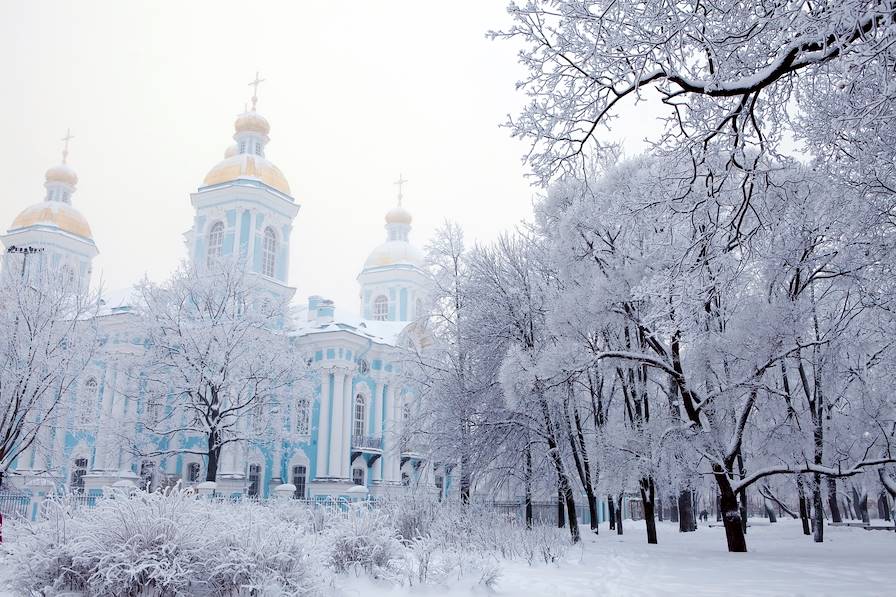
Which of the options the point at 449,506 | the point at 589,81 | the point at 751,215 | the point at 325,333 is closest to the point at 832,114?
the point at 589,81

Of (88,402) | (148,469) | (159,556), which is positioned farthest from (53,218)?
(159,556)

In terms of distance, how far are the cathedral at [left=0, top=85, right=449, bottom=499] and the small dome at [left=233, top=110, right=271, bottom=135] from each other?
0.05m

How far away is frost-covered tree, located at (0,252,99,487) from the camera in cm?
1656

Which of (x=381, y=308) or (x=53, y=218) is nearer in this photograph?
(x=53, y=218)

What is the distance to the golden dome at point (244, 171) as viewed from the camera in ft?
119

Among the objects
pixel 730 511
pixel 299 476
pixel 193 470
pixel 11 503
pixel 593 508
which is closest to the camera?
pixel 730 511

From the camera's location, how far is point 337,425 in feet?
107

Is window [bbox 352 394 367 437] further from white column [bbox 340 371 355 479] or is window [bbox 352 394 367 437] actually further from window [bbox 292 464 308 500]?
window [bbox 292 464 308 500]

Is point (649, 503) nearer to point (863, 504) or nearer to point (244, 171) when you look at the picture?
point (863, 504)

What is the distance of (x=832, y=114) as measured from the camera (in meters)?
7.01

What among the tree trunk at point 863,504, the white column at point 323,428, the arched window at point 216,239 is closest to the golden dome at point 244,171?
the arched window at point 216,239

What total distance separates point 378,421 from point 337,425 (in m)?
3.60

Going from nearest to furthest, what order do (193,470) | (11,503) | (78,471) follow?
(11,503), (193,470), (78,471)

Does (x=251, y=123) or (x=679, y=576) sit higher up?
(x=251, y=123)
